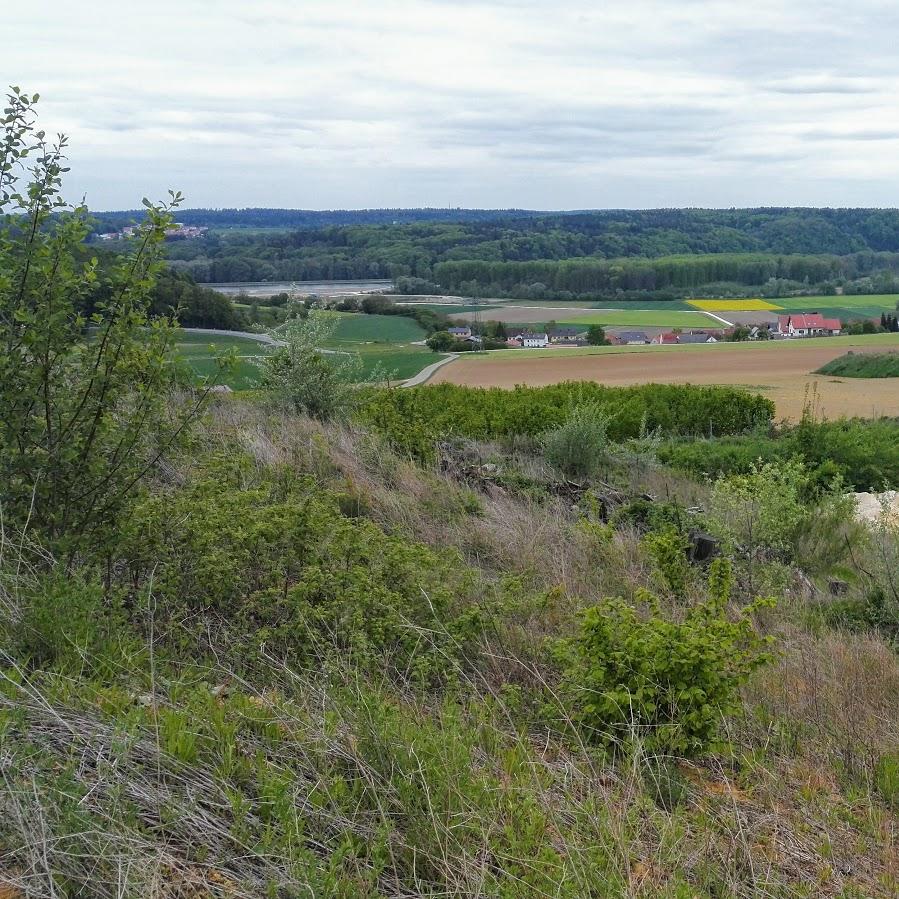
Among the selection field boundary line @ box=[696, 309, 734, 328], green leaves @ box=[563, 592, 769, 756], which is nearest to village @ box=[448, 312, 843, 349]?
field boundary line @ box=[696, 309, 734, 328]

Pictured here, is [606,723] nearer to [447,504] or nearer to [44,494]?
[44,494]

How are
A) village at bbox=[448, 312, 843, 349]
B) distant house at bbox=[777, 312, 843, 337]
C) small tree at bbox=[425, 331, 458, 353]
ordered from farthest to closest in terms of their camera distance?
distant house at bbox=[777, 312, 843, 337], village at bbox=[448, 312, 843, 349], small tree at bbox=[425, 331, 458, 353]

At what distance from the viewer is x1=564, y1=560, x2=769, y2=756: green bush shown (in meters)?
3.54

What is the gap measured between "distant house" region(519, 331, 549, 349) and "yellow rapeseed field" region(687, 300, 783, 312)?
1083 inches

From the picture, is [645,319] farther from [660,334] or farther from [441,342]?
[441,342]

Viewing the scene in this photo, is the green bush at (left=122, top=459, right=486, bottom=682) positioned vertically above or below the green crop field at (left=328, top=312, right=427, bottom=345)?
below

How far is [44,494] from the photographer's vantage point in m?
4.36

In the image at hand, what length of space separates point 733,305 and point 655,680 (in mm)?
78555

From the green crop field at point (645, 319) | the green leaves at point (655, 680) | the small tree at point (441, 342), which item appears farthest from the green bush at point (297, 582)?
the green crop field at point (645, 319)

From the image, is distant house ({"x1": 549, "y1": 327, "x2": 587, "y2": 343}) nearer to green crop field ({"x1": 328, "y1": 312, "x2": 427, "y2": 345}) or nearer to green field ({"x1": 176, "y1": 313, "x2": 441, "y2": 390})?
green crop field ({"x1": 328, "y1": 312, "x2": 427, "y2": 345})

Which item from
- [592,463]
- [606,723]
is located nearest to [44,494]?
[606,723]

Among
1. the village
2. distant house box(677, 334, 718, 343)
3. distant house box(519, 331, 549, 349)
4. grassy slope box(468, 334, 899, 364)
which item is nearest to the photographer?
grassy slope box(468, 334, 899, 364)

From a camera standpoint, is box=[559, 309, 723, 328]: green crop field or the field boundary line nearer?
the field boundary line

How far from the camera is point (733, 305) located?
77.4 meters
